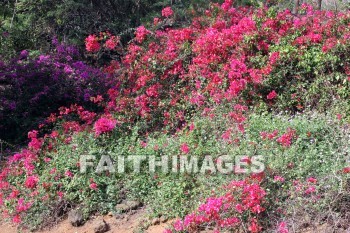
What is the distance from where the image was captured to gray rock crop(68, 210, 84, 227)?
17.8ft

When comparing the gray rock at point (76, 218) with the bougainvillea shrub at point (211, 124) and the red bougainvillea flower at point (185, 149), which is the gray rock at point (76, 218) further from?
the red bougainvillea flower at point (185, 149)

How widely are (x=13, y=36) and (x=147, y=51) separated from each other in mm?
3198

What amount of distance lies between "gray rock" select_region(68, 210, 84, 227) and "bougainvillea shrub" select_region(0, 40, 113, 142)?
2442 mm

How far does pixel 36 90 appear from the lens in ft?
25.6

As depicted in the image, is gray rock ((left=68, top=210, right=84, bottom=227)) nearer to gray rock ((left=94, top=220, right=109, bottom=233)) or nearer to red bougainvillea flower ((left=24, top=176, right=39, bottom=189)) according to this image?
gray rock ((left=94, top=220, right=109, bottom=233))

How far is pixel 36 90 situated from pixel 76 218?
10.0ft

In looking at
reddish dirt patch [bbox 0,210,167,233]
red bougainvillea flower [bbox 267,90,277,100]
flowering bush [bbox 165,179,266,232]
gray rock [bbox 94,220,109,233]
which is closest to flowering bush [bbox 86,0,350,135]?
red bougainvillea flower [bbox 267,90,277,100]

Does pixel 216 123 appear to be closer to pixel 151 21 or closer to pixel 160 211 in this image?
pixel 160 211

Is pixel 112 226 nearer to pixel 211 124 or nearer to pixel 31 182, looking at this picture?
pixel 31 182

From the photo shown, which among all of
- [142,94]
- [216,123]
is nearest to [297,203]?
[216,123]

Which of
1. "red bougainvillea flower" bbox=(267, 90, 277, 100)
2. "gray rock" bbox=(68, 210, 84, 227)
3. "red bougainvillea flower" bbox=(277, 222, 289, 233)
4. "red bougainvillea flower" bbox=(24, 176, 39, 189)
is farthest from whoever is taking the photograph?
"red bougainvillea flower" bbox=(267, 90, 277, 100)

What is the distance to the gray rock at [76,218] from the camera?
543cm

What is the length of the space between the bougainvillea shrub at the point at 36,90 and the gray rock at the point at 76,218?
8.01 feet

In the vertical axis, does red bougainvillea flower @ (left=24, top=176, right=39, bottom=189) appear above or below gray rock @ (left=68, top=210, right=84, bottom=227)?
above
